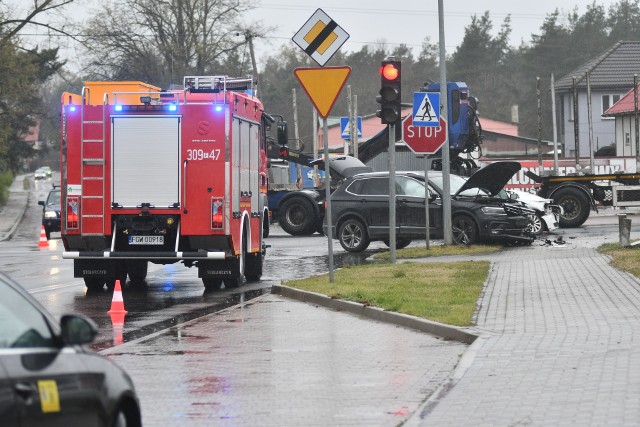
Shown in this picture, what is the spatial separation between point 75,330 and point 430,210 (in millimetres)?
22716

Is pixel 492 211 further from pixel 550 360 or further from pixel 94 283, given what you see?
pixel 550 360

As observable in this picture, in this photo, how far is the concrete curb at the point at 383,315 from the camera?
1270 centimetres

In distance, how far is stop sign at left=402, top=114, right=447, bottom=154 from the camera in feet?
82.2

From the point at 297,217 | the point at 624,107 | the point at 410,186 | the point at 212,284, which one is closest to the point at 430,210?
the point at 410,186

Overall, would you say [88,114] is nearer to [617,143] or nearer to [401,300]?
[401,300]

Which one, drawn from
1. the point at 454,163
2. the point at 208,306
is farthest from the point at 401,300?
the point at 454,163

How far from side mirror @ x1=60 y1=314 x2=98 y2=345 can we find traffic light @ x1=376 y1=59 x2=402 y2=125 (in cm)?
1554

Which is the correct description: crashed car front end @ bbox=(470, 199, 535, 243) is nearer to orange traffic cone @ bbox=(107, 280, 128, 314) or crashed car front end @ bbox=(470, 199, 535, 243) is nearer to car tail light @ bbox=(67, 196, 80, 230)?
car tail light @ bbox=(67, 196, 80, 230)

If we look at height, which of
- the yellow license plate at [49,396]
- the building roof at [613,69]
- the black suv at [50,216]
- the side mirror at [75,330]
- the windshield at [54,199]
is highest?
the building roof at [613,69]

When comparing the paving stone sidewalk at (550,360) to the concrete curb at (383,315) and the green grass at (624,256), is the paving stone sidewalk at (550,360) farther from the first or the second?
the green grass at (624,256)

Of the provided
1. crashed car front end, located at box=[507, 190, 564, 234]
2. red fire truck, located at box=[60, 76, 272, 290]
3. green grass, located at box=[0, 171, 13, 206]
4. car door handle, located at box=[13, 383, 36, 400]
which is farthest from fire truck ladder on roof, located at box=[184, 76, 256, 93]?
green grass, located at box=[0, 171, 13, 206]

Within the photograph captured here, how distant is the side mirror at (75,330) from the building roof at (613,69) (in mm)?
86132

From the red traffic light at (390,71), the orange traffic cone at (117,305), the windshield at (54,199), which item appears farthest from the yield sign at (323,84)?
the windshield at (54,199)

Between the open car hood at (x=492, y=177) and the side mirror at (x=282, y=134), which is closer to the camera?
the side mirror at (x=282, y=134)
